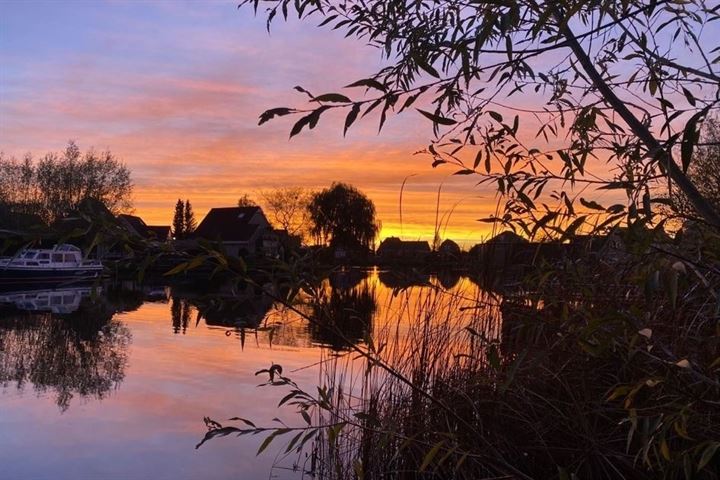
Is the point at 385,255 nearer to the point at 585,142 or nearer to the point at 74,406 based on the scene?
the point at 585,142

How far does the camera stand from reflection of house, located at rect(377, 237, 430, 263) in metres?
4.10

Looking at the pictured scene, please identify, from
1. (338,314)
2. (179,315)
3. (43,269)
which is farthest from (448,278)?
(43,269)

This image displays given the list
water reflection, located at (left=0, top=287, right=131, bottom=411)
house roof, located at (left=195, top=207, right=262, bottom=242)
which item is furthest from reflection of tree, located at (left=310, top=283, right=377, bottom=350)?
house roof, located at (left=195, top=207, right=262, bottom=242)

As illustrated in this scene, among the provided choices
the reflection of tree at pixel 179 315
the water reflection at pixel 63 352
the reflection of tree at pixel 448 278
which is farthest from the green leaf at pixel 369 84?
the reflection of tree at pixel 179 315

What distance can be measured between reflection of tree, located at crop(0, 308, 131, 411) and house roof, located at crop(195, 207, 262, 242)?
4215 cm

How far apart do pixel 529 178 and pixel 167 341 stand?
1490 centimetres

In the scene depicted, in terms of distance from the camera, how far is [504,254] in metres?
4.27

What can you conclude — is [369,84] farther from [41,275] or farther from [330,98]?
[41,275]

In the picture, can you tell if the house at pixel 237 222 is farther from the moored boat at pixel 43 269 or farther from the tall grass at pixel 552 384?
the tall grass at pixel 552 384

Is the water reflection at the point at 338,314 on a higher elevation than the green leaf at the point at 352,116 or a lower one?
lower

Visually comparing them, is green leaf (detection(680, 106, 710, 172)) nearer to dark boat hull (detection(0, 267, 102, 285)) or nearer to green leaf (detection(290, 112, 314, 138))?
green leaf (detection(290, 112, 314, 138))

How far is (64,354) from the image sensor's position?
1376cm

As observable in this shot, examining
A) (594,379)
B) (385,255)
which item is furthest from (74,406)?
(594,379)

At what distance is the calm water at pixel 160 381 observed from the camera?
15.6 feet
